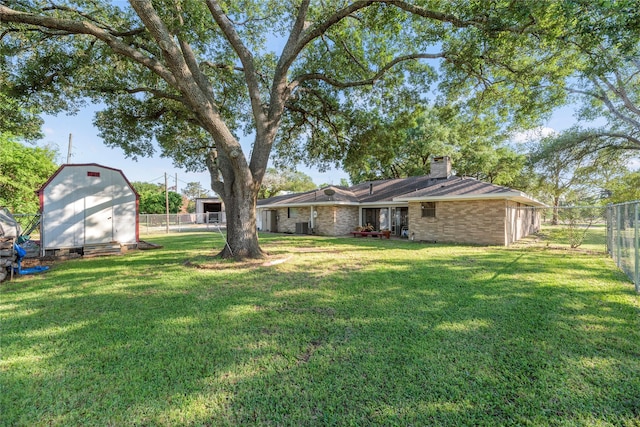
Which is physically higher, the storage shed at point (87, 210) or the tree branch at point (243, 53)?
the tree branch at point (243, 53)

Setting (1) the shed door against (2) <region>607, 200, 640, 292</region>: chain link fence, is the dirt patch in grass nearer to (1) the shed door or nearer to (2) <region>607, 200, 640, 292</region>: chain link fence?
(1) the shed door

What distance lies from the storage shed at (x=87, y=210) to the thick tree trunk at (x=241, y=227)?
5.85m

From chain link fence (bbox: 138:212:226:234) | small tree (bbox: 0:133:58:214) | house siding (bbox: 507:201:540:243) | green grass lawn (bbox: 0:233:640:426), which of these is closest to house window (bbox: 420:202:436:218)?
house siding (bbox: 507:201:540:243)

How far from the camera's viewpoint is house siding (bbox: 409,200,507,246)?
12531mm

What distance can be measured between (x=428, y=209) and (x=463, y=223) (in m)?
1.86

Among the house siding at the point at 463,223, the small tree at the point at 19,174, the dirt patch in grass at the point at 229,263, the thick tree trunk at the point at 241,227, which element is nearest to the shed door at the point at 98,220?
the dirt patch in grass at the point at 229,263

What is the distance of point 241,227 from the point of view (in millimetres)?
8500

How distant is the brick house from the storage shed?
10.3m

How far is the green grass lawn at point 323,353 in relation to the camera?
2.20m

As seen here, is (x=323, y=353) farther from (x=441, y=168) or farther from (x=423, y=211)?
(x=441, y=168)

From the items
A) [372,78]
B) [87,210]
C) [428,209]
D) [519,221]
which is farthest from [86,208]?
[519,221]

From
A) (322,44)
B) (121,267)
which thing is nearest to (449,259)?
(322,44)

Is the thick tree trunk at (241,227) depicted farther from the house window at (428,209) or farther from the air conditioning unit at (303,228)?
the air conditioning unit at (303,228)

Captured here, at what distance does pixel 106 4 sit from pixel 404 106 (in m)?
10.5
